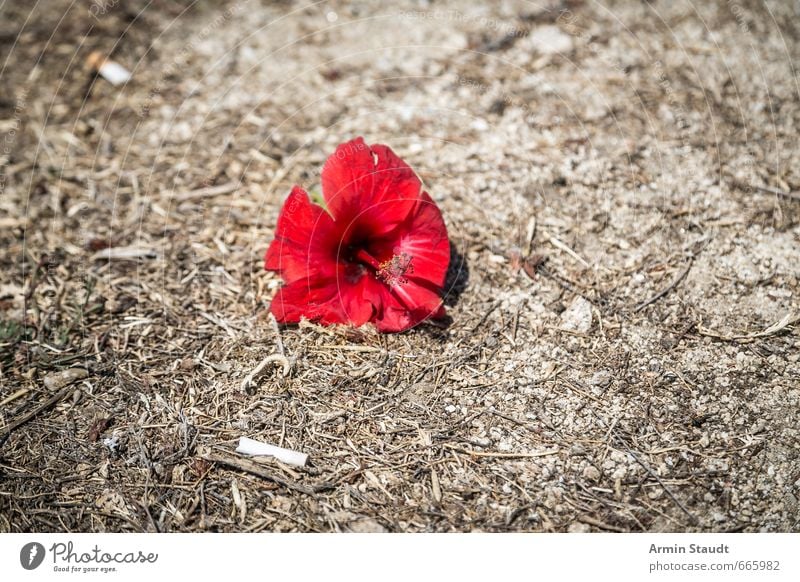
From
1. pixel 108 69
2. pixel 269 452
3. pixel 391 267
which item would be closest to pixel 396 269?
pixel 391 267

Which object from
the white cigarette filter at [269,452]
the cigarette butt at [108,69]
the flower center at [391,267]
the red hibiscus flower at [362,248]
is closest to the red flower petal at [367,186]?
the red hibiscus flower at [362,248]

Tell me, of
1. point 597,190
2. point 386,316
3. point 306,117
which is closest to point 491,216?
point 597,190

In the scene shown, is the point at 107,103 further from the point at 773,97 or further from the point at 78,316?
the point at 773,97

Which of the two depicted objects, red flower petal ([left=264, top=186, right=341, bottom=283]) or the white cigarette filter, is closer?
the white cigarette filter

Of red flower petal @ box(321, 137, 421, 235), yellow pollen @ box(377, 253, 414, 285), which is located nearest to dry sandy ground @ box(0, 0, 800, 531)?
yellow pollen @ box(377, 253, 414, 285)

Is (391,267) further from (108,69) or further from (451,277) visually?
(108,69)

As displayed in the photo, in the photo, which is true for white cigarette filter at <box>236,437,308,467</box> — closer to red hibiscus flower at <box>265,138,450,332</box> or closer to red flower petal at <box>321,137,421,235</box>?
red hibiscus flower at <box>265,138,450,332</box>
